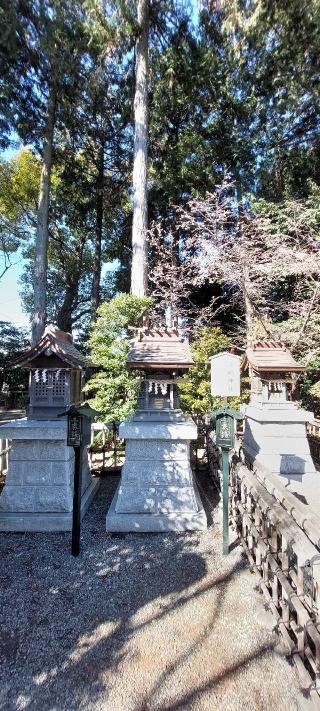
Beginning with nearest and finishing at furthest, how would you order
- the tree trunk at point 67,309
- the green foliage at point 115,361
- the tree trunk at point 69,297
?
the green foliage at point 115,361 < the tree trunk at point 69,297 < the tree trunk at point 67,309

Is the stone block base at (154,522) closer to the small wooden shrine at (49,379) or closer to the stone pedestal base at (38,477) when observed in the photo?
the stone pedestal base at (38,477)

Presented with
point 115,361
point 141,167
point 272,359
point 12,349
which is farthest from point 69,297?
point 272,359

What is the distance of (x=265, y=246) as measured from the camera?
1130 cm

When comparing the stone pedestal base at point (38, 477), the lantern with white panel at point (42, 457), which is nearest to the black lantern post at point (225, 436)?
the lantern with white panel at point (42, 457)

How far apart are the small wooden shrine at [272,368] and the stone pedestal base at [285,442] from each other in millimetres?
245

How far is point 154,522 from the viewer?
15.9 feet

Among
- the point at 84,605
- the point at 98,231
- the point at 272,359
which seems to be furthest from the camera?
the point at 98,231

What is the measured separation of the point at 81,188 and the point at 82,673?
57.3 ft

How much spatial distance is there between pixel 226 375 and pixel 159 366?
1.23 m

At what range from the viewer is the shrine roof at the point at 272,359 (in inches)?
264

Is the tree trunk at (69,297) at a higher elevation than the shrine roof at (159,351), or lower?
higher

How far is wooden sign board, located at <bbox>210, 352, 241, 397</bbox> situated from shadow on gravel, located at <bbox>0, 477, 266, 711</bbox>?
2.25 meters

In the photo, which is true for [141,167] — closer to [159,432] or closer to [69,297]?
[159,432]

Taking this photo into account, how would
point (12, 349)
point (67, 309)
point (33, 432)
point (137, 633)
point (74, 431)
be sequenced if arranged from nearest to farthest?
point (137, 633) < point (74, 431) < point (33, 432) < point (12, 349) < point (67, 309)
